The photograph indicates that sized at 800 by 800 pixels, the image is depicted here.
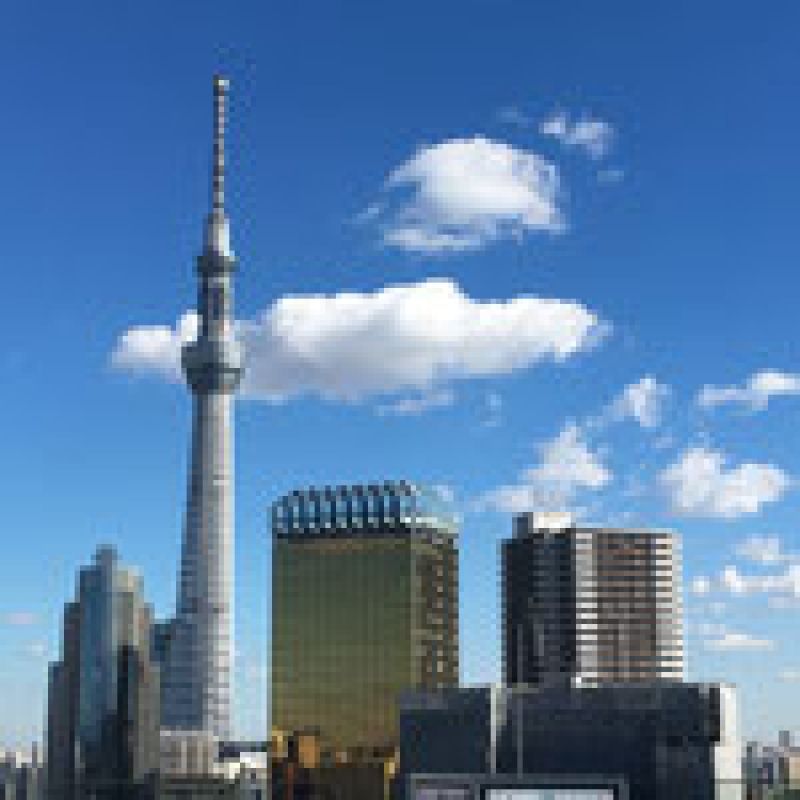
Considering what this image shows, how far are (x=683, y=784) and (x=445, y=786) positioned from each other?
3590 inches

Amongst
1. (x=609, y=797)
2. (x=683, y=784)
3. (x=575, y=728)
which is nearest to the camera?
(x=609, y=797)

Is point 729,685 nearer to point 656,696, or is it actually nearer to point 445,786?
point 656,696

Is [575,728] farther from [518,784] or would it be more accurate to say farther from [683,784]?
[518,784]

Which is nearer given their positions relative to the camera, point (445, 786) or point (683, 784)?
point (445, 786)

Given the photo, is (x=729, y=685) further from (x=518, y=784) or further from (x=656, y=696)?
(x=518, y=784)

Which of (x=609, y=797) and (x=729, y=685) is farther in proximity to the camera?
(x=729, y=685)

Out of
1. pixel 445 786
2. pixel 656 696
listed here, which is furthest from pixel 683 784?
pixel 445 786

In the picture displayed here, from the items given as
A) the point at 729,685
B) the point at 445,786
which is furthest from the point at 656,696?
the point at 445,786

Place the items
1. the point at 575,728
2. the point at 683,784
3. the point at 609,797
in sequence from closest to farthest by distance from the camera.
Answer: the point at 609,797
the point at 683,784
the point at 575,728

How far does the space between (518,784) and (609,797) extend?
5305mm

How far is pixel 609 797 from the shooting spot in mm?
93250

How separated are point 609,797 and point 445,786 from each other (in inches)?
405

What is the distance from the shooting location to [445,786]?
320 ft

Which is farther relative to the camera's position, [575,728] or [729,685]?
[575,728]
